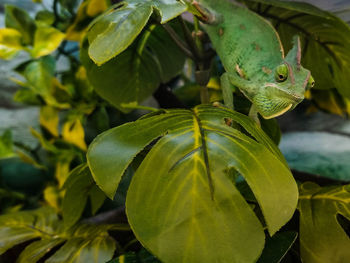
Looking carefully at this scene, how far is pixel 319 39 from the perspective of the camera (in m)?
0.81

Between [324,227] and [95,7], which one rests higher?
[95,7]

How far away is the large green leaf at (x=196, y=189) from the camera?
39 centimetres

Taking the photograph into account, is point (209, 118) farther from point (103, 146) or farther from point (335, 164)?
point (335, 164)

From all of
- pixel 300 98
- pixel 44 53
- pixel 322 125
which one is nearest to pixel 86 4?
pixel 44 53

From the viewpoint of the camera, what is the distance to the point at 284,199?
41 centimetres

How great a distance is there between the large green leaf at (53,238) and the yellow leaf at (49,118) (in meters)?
0.54

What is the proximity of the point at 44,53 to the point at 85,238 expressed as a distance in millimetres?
632

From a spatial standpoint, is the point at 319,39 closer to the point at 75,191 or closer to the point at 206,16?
the point at 206,16

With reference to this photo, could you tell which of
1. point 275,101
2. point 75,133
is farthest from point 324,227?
point 75,133

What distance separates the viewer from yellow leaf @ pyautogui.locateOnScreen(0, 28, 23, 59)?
1.08 metres

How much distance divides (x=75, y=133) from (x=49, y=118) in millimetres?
225

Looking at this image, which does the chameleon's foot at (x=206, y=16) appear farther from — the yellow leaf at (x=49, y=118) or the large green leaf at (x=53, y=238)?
the yellow leaf at (x=49, y=118)

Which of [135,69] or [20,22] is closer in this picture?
[135,69]

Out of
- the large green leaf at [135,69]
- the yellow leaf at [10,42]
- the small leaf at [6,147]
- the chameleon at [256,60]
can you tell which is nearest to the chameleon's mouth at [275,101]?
the chameleon at [256,60]
